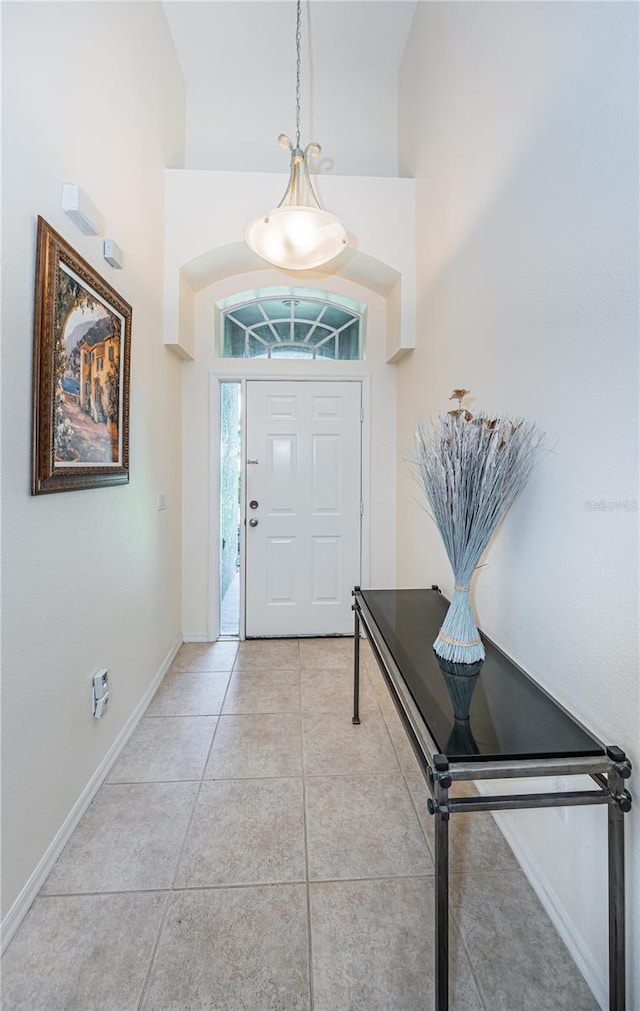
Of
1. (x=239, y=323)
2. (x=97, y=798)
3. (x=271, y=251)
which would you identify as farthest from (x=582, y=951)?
(x=239, y=323)

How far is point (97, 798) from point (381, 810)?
1110 millimetres

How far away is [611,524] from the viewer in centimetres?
107

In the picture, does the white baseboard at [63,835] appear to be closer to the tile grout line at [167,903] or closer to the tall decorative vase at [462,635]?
the tile grout line at [167,903]

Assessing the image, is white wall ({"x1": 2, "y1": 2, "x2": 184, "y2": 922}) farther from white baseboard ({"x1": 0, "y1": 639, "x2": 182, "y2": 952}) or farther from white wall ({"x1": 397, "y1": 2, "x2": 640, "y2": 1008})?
white wall ({"x1": 397, "y1": 2, "x2": 640, "y2": 1008})

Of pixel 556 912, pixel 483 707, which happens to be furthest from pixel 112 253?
pixel 556 912

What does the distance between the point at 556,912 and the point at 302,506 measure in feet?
8.51

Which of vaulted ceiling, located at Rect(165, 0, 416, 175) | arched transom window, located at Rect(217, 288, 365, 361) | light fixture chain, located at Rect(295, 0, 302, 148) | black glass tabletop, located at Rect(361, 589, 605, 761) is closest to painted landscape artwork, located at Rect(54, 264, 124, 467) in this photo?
black glass tabletop, located at Rect(361, 589, 605, 761)

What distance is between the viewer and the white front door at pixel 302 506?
3.42 metres

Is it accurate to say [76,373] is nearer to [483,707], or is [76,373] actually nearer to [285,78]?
[483,707]

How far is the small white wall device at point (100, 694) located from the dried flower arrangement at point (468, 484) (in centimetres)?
134

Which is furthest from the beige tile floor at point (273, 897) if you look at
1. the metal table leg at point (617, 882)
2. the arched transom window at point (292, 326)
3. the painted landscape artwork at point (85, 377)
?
the arched transom window at point (292, 326)

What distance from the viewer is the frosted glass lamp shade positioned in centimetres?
207

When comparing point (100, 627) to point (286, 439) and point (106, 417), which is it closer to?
point (106, 417)

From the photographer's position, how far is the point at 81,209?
154 centimetres
